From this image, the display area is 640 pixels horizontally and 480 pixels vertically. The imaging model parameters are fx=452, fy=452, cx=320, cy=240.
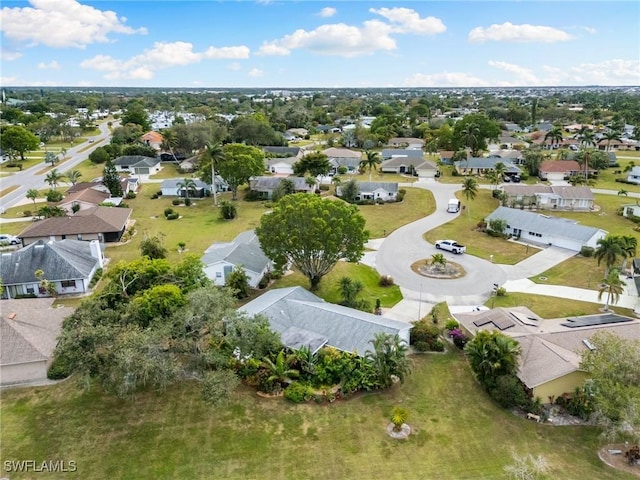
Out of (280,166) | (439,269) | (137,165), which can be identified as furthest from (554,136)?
(137,165)

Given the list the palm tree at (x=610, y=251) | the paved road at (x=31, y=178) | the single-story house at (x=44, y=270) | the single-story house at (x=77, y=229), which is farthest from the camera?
the paved road at (x=31, y=178)

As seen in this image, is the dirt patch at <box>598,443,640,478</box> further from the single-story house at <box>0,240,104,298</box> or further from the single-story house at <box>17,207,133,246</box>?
the single-story house at <box>17,207,133,246</box>

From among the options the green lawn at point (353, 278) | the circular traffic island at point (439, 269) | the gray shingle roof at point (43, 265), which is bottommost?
the green lawn at point (353, 278)

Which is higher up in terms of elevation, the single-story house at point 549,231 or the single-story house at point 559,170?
the single-story house at point 559,170

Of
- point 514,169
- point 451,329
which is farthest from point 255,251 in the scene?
point 514,169

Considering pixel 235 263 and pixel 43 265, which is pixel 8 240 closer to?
pixel 43 265

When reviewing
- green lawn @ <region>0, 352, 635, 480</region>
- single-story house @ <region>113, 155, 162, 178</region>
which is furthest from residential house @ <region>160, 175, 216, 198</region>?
green lawn @ <region>0, 352, 635, 480</region>

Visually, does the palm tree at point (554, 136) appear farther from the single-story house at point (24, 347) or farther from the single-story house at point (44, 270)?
the single-story house at point (24, 347)

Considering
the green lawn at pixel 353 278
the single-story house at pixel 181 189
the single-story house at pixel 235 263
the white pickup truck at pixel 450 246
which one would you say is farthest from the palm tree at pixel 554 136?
the single-story house at pixel 235 263
